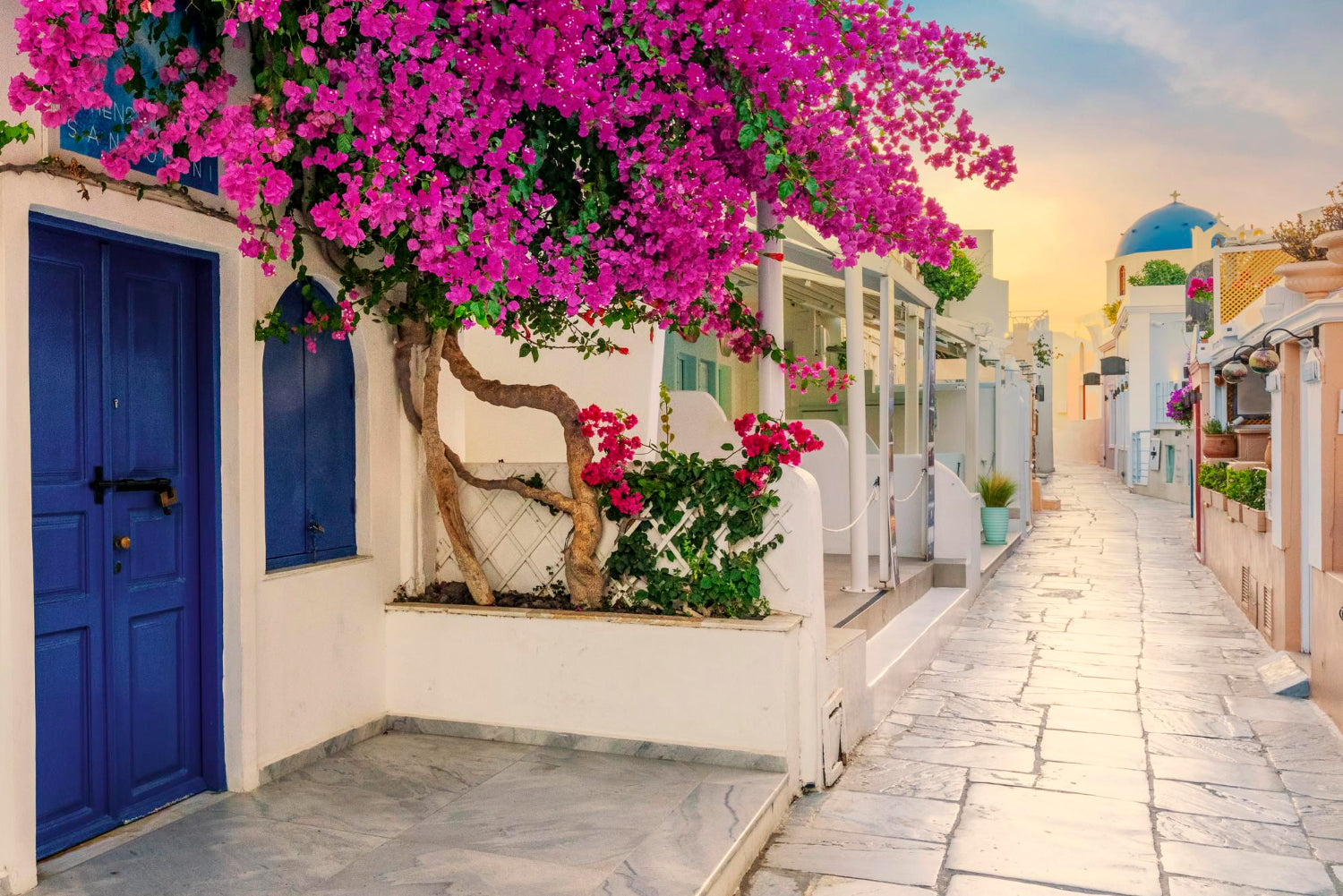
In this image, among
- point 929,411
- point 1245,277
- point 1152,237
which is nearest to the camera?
point 929,411

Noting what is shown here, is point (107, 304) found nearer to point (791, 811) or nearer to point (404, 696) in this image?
point (404, 696)

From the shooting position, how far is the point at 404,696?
16.8ft

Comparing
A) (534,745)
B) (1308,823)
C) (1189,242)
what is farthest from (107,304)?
(1189,242)

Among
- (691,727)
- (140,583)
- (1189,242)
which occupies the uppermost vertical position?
(1189,242)

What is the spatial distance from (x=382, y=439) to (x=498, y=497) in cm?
66

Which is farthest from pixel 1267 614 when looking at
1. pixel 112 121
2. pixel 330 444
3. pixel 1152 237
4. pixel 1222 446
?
pixel 1152 237

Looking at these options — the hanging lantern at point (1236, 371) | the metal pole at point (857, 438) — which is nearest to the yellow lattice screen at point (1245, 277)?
the hanging lantern at point (1236, 371)

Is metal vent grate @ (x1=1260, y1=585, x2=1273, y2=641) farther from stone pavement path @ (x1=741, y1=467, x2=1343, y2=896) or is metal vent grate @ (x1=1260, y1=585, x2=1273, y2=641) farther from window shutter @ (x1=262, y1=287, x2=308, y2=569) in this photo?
window shutter @ (x1=262, y1=287, x2=308, y2=569)

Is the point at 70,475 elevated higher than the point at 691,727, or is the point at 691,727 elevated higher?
the point at 70,475

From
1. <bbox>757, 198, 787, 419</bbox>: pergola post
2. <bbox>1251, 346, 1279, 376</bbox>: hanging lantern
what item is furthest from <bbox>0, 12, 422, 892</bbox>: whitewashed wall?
<bbox>1251, 346, 1279, 376</bbox>: hanging lantern

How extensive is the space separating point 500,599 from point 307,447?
1.24 metres

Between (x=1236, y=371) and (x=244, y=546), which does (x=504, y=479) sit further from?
(x=1236, y=371)

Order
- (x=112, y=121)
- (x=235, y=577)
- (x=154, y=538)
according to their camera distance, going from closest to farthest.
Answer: (x=112, y=121), (x=154, y=538), (x=235, y=577)

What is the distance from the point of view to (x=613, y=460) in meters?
4.88
